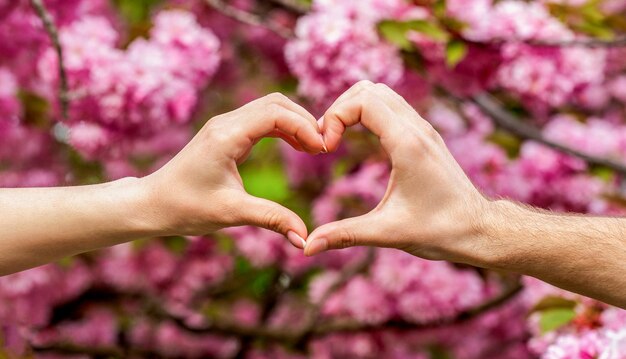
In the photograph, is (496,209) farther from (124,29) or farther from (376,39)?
(124,29)

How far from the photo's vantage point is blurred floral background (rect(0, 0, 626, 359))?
96.5 inches

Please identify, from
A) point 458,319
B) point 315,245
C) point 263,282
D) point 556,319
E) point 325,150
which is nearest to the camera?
point 315,245

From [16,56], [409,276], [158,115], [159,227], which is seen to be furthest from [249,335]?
[159,227]

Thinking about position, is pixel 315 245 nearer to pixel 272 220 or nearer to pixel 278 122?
pixel 272 220

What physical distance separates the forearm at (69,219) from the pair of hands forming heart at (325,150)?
0.13 ft

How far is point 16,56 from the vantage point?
8.98 ft

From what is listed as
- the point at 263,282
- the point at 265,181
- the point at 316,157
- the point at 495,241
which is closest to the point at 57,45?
the point at 495,241

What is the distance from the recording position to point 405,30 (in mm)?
2410

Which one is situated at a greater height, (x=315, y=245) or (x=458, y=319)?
(x=315, y=245)

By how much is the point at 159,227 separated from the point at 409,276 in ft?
5.47

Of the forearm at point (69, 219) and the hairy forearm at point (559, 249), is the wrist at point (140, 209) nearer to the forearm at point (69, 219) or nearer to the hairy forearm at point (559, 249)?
the forearm at point (69, 219)

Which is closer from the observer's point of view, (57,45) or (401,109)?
(401,109)

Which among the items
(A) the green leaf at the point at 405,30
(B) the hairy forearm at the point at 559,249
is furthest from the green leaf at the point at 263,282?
(B) the hairy forearm at the point at 559,249

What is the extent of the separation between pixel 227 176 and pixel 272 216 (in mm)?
91
